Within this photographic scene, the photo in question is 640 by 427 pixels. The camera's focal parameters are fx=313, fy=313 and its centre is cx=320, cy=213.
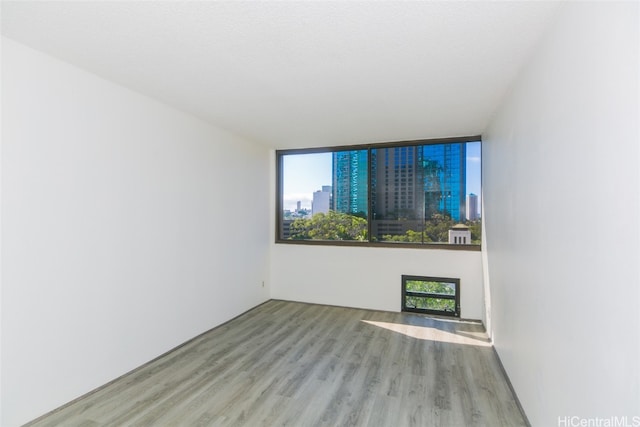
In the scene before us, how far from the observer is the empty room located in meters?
1.35

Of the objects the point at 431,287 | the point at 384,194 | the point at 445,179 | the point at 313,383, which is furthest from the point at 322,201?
A: the point at 313,383

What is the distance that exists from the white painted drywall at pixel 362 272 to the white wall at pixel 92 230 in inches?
60.0

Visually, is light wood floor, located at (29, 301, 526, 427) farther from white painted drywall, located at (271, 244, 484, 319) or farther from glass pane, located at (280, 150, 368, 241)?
glass pane, located at (280, 150, 368, 241)

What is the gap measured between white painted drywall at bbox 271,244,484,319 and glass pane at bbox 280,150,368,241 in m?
0.29

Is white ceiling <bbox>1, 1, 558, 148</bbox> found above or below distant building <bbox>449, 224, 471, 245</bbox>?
above

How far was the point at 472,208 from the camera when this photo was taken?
4.46 m

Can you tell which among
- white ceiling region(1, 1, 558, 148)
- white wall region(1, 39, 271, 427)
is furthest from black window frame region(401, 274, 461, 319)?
white wall region(1, 39, 271, 427)

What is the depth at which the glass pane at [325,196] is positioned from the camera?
5.02 m

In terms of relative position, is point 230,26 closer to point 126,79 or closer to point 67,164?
point 126,79

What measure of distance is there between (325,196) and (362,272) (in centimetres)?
136

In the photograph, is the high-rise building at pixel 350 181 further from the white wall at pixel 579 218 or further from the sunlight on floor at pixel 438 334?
the white wall at pixel 579 218

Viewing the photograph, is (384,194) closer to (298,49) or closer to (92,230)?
(298,49)

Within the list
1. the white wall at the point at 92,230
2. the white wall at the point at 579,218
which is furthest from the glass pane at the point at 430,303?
the white wall at the point at 92,230

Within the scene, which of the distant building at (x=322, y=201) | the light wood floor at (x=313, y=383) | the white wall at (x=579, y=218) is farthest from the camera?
the distant building at (x=322, y=201)
